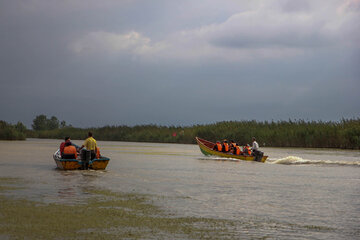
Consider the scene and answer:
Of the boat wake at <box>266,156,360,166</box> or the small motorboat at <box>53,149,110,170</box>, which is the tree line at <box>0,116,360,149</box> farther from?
the small motorboat at <box>53,149,110,170</box>

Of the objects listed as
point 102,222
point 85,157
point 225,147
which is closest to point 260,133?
point 225,147

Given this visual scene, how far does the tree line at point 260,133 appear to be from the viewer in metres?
42.1

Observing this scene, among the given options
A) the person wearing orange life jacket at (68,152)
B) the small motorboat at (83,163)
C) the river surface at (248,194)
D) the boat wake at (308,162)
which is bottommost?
the river surface at (248,194)

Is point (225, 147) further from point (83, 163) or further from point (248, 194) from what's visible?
point (248, 194)

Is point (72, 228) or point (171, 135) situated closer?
point (72, 228)

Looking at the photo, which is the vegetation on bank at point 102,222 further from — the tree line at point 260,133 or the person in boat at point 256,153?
the tree line at point 260,133

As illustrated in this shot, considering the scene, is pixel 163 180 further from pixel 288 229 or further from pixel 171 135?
pixel 171 135

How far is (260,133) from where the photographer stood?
157 ft

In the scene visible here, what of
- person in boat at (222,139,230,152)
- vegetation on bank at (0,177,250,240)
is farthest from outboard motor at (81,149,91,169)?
person in boat at (222,139,230,152)

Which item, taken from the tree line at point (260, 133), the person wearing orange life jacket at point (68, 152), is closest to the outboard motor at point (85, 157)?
the person wearing orange life jacket at point (68, 152)

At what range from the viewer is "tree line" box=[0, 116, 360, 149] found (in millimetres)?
42094

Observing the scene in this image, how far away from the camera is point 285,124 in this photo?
4922 cm

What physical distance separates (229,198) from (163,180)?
16.7ft

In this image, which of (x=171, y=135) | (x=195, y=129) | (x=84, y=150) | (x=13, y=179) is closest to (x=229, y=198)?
(x=13, y=179)
